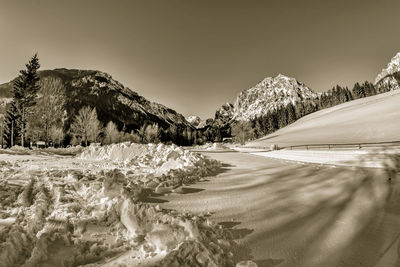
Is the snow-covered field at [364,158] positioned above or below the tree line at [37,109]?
below

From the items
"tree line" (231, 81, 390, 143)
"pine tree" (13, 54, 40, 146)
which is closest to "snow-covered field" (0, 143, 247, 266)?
"pine tree" (13, 54, 40, 146)

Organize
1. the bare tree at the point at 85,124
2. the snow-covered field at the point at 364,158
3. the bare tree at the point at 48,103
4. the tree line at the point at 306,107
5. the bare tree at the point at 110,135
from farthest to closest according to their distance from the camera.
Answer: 1. the tree line at the point at 306,107
2. the bare tree at the point at 110,135
3. the bare tree at the point at 85,124
4. the bare tree at the point at 48,103
5. the snow-covered field at the point at 364,158

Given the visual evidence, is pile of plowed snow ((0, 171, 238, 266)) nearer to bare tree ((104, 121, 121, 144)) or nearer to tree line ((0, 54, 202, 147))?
tree line ((0, 54, 202, 147))

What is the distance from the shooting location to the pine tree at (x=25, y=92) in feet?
87.2

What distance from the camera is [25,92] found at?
27.2 meters

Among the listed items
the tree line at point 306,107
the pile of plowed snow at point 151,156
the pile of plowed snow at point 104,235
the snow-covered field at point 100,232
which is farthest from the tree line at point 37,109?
the tree line at point 306,107

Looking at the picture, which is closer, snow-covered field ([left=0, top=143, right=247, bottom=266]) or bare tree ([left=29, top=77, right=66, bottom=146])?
snow-covered field ([left=0, top=143, right=247, bottom=266])

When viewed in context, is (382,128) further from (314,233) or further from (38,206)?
(38,206)

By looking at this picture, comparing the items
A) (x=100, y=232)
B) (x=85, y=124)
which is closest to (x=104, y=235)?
(x=100, y=232)

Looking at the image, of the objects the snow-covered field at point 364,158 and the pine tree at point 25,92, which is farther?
the pine tree at point 25,92

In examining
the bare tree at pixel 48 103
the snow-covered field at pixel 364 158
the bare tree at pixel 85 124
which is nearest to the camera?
the snow-covered field at pixel 364 158

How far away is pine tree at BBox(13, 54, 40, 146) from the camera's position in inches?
1047

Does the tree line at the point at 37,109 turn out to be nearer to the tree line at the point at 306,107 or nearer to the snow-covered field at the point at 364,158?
the snow-covered field at the point at 364,158

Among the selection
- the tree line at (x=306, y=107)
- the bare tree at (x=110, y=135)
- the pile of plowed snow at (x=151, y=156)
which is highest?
the tree line at (x=306, y=107)
